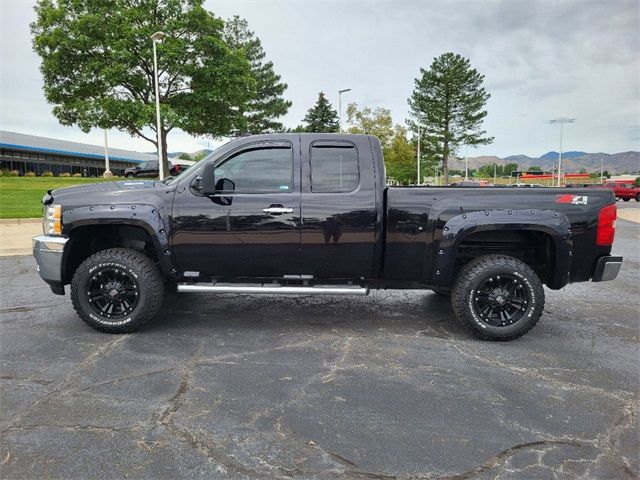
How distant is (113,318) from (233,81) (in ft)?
74.7

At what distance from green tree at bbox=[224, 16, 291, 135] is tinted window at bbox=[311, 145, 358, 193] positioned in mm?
43615

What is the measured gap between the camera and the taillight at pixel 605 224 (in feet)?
14.4

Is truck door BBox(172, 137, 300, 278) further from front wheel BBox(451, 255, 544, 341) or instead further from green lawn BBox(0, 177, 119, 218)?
green lawn BBox(0, 177, 119, 218)

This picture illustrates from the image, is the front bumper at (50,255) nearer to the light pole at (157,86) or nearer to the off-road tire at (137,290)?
the off-road tire at (137,290)

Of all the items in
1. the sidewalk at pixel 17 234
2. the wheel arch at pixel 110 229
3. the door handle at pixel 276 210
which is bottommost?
the sidewalk at pixel 17 234

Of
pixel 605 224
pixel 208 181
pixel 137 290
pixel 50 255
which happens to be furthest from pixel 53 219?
pixel 605 224

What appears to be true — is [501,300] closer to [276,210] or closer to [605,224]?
[605,224]

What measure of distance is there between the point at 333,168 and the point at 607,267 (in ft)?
9.24

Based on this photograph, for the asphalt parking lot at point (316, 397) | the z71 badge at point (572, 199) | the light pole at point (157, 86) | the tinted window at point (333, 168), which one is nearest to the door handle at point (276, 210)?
the tinted window at point (333, 168)

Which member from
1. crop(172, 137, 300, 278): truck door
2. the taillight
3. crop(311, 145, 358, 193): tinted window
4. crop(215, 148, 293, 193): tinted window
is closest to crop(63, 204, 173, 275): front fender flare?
crop(172, 137, 300, 278): truck door

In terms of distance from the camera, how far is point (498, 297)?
14.7 ft

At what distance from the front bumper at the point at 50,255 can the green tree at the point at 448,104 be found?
55888 millimetres

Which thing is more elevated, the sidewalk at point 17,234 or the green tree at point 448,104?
the green tree at point 448,104

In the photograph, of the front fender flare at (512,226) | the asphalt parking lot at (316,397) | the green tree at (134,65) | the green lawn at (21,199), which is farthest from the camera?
the green tree at (134,65)
